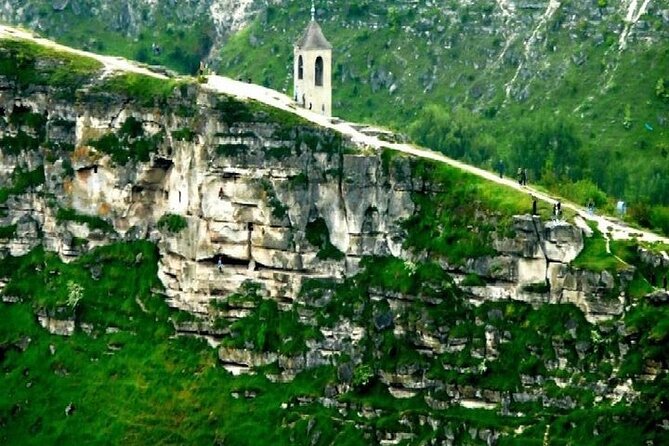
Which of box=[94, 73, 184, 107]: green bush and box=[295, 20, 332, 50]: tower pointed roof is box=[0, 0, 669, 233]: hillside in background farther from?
box=[94, 73, 184, 107]: green bush

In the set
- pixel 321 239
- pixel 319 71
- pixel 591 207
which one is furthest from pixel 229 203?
pixel 591 207

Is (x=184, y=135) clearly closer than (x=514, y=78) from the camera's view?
Yes

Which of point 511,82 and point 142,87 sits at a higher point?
point 142,87

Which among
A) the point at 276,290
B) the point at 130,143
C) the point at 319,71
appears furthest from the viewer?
the point at 319,71

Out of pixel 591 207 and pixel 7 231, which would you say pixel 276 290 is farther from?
pixel 591 207

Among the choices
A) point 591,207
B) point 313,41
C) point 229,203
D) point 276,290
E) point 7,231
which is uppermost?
point 313,41

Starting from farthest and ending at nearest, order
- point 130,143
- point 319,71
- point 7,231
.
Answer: point 319,71
point 7,231
point 130,143
